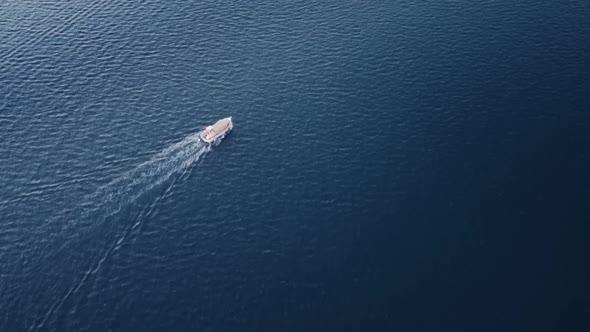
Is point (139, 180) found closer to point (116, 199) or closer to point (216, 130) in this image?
point (116, 199)

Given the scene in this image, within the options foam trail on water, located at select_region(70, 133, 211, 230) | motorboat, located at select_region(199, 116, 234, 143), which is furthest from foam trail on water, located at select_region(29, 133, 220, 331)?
motorboat, located at select_region(199, 116, 234, 143)

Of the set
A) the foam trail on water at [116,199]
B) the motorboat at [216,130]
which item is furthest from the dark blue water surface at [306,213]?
the motorboat at [216,130]

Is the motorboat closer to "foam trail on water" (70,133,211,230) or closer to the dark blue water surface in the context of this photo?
"foam trail on water" (70,133,211,230)

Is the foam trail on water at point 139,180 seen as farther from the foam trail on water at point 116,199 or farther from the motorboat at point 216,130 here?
the motorboat at point 216,130

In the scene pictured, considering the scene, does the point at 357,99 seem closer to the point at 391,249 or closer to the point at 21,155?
the point at 391,249

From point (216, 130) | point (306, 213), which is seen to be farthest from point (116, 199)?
point (306, 213)

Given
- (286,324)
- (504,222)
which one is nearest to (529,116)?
(504,222)
